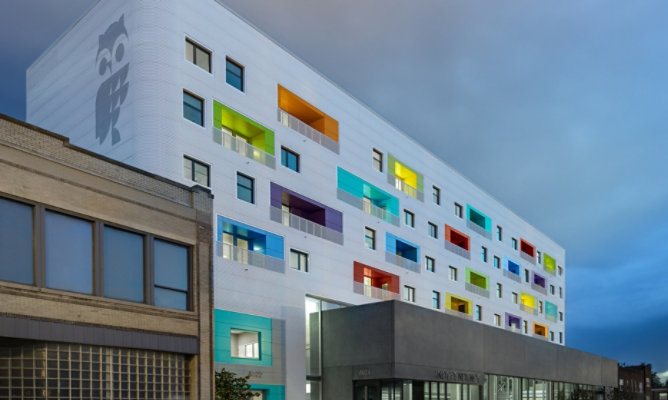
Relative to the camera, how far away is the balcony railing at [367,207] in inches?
1597

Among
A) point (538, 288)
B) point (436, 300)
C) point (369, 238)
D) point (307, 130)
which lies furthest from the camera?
point (538, 288)

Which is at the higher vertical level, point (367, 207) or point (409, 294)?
point (367, 207)

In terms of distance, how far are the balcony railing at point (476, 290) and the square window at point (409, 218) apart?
9.91 meters

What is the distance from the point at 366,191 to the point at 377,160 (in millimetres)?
2649

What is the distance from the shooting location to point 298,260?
36.5 m

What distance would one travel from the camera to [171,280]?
829 inches

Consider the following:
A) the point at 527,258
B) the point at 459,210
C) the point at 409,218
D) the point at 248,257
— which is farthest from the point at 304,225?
the point at 527,258

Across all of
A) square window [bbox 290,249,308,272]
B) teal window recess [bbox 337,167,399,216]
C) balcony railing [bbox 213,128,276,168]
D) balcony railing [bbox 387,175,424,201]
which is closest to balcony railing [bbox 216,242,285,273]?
square window [bbox 290,249,308,272]

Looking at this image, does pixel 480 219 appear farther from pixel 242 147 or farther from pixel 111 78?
pixel 111 78

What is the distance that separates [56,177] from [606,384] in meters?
63.1

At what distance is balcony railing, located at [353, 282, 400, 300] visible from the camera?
133ft

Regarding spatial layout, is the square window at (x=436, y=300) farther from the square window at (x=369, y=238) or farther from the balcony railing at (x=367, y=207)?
the square window at (x=369, y=238)

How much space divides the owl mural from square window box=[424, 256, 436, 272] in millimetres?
25821

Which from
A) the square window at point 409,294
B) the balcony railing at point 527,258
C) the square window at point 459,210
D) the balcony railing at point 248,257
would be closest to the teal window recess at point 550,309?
the balcony railing at point 527,258
